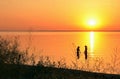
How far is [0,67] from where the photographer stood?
1165 centimetres

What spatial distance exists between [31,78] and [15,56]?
3334 mm

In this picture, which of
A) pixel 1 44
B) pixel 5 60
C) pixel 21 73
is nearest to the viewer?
pixel 21 73

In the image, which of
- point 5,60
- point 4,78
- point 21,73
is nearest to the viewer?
point 4,78

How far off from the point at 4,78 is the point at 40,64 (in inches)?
64.1

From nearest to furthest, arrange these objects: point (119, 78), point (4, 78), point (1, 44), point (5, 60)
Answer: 1. point (4, 78)
2. point (119, 78)
3. point (5, 60)
4. point (1, 44)

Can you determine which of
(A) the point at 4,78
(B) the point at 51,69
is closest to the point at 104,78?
(B) the point at 51,69

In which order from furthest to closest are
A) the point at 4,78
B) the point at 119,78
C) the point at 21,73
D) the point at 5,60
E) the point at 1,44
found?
the point at 1,44, the point at 5,60, the point at 119,78, the point at 21,73, the point at 4,78

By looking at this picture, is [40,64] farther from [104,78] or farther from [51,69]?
[104,78]

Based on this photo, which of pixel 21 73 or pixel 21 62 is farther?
pixel 21 62

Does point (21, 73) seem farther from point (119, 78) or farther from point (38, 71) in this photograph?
point (119, 78)

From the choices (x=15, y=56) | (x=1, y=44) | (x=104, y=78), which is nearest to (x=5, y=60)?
(x=15, y=56)

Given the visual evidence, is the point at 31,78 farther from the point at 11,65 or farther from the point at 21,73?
the point at 11,65

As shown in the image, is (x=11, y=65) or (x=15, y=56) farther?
(x=15, y=56)

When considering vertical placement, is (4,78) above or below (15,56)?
below
